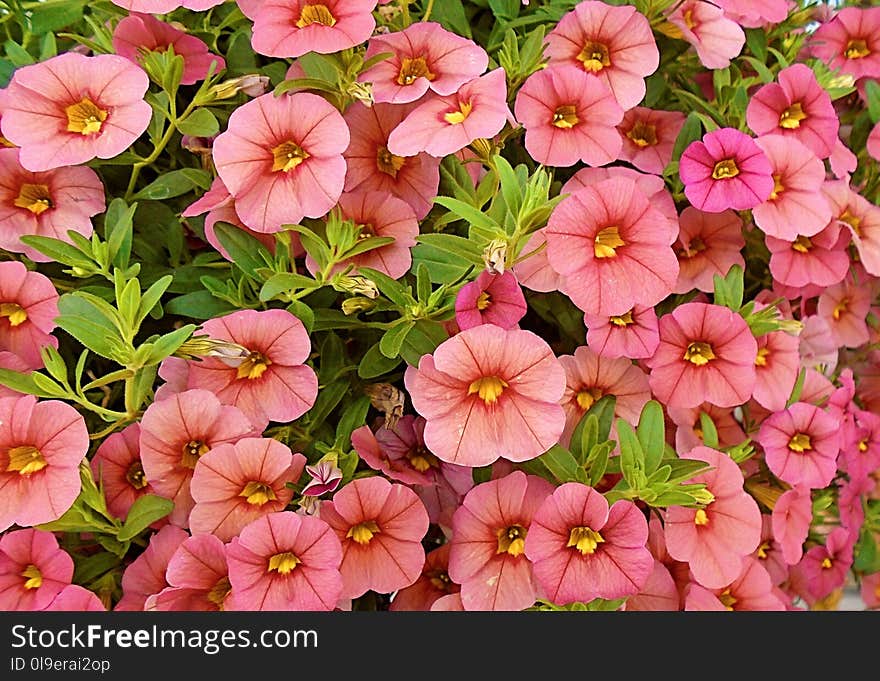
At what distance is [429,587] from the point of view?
79cm

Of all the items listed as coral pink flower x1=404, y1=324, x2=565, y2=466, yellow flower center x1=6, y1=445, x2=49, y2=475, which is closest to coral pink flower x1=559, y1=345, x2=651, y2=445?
coral pink flower x1=404, y1=324, x2=565, y2=466

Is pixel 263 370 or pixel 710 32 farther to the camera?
pixel 710 32

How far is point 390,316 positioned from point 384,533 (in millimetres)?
219

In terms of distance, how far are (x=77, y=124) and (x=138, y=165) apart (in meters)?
0.06

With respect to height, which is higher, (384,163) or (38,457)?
(384,163)

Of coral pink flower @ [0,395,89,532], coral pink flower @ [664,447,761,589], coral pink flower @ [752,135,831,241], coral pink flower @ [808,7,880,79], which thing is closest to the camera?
coral pink flower @ [0,395,89,532]

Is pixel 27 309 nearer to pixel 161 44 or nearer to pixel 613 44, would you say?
pixel 161 44

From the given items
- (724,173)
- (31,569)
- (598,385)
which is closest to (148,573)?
(31,569)

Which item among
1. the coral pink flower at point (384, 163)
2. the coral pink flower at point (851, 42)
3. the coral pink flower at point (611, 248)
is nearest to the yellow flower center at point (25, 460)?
the coral pink flower at point (384, 163)

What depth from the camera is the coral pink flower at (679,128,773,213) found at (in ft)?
2.65

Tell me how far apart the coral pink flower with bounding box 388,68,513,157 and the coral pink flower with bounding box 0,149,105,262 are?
11.4 inches

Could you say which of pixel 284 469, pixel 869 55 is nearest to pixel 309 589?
pixel 284 469

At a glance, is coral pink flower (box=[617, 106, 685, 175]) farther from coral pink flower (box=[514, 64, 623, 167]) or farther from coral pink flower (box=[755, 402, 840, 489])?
coral pink flower (box=[755, 402, 840, 489])
